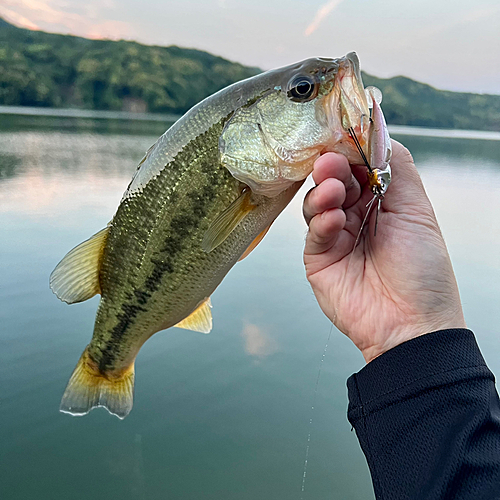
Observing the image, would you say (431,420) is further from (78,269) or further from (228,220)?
(78,269)

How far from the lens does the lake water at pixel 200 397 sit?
293 centimetres

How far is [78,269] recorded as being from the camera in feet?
6.28

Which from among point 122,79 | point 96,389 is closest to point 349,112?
point 96,389

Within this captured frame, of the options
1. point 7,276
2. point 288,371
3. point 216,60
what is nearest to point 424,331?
point 288,371

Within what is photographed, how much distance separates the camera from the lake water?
2934 mm

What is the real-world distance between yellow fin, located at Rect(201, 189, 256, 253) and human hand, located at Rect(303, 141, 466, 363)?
0.85ft

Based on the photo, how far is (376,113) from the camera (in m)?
1.44

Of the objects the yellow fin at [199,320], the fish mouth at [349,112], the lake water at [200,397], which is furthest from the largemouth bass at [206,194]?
the lake water at [200,397]

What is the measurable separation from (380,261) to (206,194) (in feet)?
2.77

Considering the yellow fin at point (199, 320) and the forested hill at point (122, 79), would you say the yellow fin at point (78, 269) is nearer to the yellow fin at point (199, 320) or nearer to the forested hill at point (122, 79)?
the yellow fin at point (199, 320)

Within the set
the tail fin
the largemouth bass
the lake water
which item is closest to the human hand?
the largemouth bass

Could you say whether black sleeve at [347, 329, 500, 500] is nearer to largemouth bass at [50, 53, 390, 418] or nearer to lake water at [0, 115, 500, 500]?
largemouth bass at [50, 53, 390, 418]

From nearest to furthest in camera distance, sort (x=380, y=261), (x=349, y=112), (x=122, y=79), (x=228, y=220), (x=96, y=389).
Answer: (x=349, y=112) < (x=228, y=220) < (x=380, y=261) < (x=96, y=389) < (x=122, y=79)

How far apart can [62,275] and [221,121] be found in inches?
41.2
